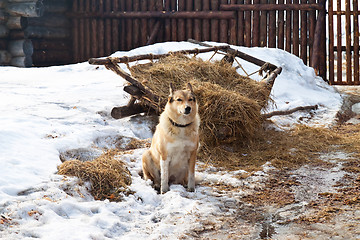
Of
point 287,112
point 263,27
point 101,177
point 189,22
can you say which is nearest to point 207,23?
point 189,22

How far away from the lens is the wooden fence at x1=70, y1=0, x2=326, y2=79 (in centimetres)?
1316

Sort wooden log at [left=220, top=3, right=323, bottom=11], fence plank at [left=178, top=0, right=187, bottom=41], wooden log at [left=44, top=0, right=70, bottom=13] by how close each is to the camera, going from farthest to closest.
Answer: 1. wooden log at [left=44, top=0, right=70, bottom=13]
2. fence plank at [left=178, top=0, right=187, bottom=41]
3. wooden log at [left=220, top=3, right=323, bottom=11]

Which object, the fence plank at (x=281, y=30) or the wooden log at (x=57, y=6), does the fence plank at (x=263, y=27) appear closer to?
the fence plank at (x=281, y=30)

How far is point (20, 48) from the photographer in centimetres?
1272

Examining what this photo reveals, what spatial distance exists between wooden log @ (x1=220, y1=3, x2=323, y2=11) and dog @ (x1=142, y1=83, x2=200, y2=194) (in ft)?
28.4

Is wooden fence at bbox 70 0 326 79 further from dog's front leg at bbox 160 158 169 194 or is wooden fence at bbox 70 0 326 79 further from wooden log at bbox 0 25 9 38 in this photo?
dog's front leg at bbox 160 158 169 194

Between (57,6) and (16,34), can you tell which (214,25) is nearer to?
(57,6)

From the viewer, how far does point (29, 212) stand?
Result: 12.3 feet

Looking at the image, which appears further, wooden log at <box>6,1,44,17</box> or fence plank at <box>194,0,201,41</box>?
fence plank at <box>194,0,201,41</box>

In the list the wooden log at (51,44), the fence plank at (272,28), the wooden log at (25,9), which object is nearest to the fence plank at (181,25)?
the fence plank at (272,28)

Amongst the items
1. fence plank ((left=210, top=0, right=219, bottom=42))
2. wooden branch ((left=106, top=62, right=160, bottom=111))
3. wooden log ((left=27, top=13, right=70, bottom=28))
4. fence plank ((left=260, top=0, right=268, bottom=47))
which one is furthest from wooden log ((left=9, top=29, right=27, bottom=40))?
fence plank ((left=260, top=0, right=268, bottom=47))

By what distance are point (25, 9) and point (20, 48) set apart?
121 centimetres

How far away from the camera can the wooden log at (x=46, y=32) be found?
13.2 m

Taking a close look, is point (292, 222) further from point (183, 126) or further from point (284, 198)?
point (183, 126)
